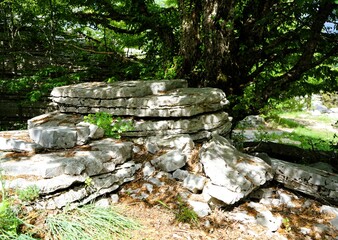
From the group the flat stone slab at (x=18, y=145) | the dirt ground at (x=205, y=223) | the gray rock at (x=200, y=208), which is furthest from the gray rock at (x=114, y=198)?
the flat stone slab at (x=18, y=145)

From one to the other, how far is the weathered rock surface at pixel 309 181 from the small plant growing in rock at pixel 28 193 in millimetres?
3459

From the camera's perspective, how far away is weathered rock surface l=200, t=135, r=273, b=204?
3.51 m

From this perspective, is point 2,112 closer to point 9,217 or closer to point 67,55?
point 67,55

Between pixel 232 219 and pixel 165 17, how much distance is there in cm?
591

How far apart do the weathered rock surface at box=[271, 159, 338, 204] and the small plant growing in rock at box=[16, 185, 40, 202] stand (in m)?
3.46

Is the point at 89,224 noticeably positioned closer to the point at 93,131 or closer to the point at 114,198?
the point at 114,198

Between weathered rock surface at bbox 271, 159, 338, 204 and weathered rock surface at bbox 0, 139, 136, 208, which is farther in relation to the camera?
weathered rock surface at bbox 271, 159, 338, 204

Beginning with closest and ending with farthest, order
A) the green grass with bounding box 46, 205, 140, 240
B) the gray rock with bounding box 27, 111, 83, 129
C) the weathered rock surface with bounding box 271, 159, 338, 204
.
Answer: the green grass with bounding box 46, 205, 140, 240 < the weathered rock surface with bounding box 271, 159, 338, 204 < the gray rock with bounding box 27, 111, 83, 129

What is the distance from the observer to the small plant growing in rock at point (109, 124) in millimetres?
4531

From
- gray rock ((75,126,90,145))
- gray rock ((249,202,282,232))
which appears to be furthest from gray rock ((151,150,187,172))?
gray rock ((249,202,282,232))

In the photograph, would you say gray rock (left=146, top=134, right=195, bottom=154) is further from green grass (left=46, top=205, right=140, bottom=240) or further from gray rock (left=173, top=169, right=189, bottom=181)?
green grass (left=46, top=205, right=140, bottom=240)

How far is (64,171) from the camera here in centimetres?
331

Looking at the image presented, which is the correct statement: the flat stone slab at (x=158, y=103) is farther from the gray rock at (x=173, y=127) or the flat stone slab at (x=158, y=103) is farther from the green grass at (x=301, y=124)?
the green grass at (x=301, y=124)

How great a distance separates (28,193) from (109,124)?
1.91 meters
